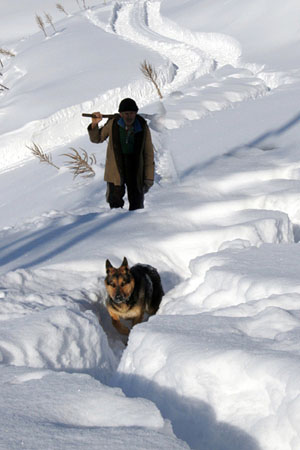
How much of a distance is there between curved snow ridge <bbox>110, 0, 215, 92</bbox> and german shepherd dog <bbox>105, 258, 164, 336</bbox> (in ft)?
45.5

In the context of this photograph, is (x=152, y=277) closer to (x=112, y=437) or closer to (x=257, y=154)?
(x=112, y=437)

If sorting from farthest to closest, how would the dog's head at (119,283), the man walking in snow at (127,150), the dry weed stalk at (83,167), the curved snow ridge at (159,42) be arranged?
the curved snow ridge at (159,42) < the dry weed stalk at (83,167) < the man walking in snow at (127,150) < the dog's head at (119,283)

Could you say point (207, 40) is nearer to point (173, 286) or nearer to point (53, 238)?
point (53, 238)

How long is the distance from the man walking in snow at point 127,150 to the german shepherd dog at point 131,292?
156 cm

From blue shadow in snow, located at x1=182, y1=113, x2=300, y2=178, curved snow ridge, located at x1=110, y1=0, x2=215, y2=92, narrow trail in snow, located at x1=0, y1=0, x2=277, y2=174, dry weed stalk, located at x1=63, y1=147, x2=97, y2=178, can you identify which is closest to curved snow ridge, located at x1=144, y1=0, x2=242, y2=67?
narrow trail in snow, located at x1=0, y1=0, x2=277, y2=174

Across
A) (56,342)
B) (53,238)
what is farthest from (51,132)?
(56,342)

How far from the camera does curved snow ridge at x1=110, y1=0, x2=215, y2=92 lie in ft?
64.7

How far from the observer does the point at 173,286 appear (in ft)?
17.3

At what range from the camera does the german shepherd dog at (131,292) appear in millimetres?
4504

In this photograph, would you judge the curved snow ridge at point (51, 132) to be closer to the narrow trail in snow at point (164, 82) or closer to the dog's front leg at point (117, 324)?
the narrow trail in snow at point (164, 82)

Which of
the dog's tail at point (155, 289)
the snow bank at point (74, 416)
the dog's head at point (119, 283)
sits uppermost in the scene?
the snow bank at point (74, 416)

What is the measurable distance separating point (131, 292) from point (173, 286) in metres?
0.73

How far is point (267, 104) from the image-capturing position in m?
12.8

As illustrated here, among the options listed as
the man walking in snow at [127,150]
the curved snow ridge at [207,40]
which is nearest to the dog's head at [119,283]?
the man walking in snow at [127,150]
